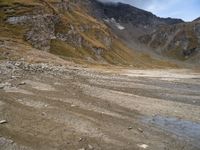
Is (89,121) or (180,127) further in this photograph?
(180,127)

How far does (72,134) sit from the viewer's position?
22891mm

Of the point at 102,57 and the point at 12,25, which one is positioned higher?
the point at 12,25

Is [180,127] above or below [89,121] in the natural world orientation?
below

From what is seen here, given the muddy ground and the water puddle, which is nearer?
the muddy ground

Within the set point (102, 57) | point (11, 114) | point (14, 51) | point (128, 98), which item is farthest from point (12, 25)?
point (11, 114)

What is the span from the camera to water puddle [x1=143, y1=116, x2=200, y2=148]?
24203 millimetres

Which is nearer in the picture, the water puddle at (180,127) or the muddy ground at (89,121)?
the muddy ground at (89,121)

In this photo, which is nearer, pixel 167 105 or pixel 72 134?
pixel 72 134

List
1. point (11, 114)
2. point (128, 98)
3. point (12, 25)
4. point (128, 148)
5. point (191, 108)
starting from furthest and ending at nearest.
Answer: point (12, 25) → point (128, 98) → point (191, 108) → point (11, 114) → point (128, 148)

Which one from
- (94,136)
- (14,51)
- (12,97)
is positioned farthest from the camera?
(14,51)

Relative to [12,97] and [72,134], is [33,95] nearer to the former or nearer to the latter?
[12,97]

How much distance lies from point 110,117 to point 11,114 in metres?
7.10

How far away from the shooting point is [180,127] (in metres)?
27.2

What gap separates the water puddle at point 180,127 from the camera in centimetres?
2420
